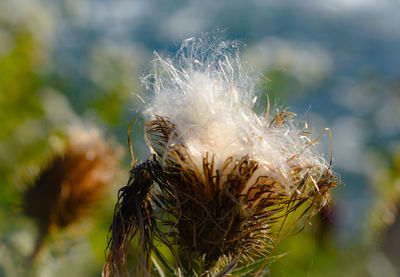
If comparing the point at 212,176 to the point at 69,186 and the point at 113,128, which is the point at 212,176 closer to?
the point at 69,186

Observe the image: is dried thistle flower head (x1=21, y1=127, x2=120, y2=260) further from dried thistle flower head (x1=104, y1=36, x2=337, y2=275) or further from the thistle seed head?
dried thistle flower head (x1=104, y1=36, x2=337, y2=275)

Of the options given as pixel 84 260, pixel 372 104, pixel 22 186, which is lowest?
pixel 84 260

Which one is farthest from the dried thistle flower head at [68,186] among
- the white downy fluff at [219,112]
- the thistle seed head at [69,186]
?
the white downy fluff at [219,112]

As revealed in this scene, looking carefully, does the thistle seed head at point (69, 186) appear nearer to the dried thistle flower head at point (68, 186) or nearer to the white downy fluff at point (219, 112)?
the dried thistle flower head at point (68, 186)

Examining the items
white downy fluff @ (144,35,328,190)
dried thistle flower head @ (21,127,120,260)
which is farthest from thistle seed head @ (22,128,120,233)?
white downy fluff @ (144,35,328,190)

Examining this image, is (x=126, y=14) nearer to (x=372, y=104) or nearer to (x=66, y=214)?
(x=372, y=104)

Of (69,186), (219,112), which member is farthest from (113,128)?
(219,112)

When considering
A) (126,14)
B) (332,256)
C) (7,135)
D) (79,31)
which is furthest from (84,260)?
(126,14)
